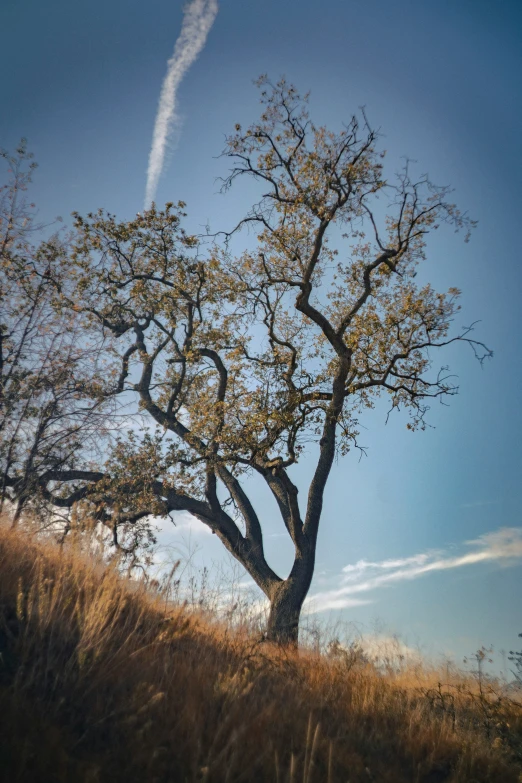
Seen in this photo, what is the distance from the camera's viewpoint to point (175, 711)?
3707mm

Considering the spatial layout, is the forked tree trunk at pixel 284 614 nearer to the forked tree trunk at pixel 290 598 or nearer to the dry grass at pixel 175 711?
the forked tree trunk at pixel 290 598

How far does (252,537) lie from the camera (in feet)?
43.0

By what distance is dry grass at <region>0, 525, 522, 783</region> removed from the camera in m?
3.01

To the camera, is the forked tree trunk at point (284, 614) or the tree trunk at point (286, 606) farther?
the tree trunk at point (286, 606)

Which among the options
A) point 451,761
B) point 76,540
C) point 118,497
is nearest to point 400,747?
point 451,761

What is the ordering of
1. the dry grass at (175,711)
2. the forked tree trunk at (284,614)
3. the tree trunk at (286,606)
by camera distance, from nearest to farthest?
the dry grass at (175,711)
the forked tree trunk at (284,614)
the tree trunk at (286,606)

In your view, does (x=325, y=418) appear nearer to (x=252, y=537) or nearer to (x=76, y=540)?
(x=252, y=537)

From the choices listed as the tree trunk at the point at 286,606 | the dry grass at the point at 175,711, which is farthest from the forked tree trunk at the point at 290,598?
the dry grass at the point at 175,711

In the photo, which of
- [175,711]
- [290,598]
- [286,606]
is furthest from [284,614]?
[175,711]

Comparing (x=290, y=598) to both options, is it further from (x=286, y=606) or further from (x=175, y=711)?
(x=175, y=711)

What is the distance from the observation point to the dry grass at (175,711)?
301 cm

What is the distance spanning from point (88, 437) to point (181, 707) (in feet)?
19.9

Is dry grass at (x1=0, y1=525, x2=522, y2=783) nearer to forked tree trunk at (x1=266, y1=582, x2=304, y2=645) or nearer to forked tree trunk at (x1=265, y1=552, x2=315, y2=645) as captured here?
forked tree trunk at (x1=266, y1=582, x2=304, y2=645)

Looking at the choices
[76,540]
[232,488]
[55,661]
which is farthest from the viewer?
[232,488]
